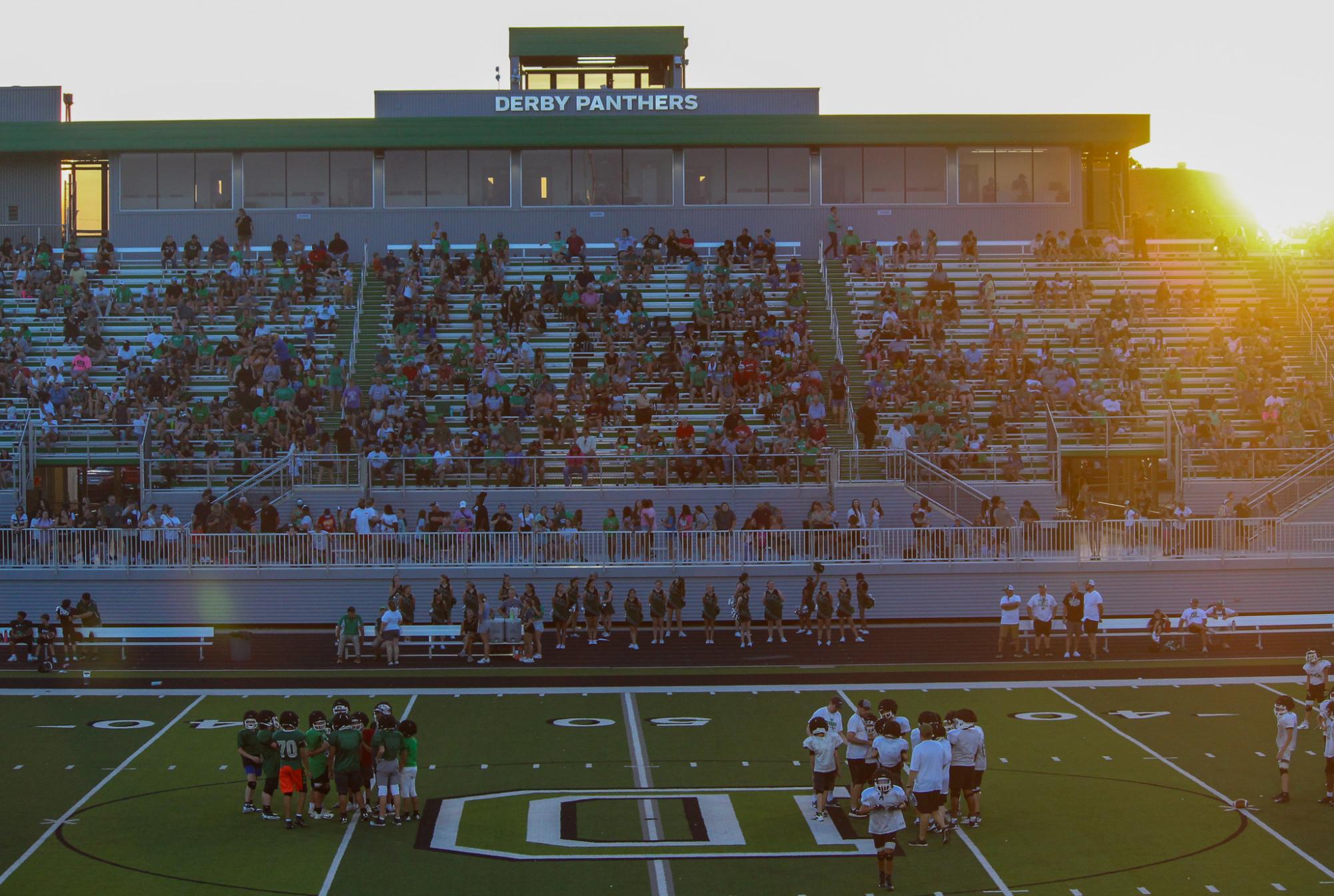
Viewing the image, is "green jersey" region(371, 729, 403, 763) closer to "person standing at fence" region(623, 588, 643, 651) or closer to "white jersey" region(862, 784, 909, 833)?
"white jersey" region(862, 784, 909, 833)

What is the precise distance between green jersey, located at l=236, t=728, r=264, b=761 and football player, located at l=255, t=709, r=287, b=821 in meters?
0.15

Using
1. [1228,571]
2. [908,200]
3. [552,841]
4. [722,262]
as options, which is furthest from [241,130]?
[552,841]

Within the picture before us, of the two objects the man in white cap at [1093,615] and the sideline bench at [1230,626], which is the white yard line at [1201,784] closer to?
the man in white cap at [1093,615]

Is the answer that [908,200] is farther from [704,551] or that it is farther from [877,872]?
[877,872]

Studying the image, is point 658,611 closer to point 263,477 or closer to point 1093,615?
point 1093,615

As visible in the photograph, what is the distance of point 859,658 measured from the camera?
31031 millimetres

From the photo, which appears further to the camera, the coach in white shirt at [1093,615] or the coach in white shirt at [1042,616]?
the coach in white shirt at [1042,616]

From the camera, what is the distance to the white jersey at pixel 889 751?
18.4m

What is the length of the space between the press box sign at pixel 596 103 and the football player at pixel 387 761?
1412 inches

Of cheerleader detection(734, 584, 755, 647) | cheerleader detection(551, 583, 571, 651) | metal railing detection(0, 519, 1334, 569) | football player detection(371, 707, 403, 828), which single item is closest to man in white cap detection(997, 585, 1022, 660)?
metal railing detection(0, 519, 1334, 569)

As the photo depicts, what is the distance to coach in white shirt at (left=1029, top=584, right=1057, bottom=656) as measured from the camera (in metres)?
31.3

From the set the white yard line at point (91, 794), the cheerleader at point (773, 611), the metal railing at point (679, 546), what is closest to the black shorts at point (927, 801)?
the white yard line at point (91, 794)

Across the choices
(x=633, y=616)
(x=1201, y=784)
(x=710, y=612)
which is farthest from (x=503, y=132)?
(x=1201, y=784)

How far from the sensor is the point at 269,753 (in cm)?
1962
